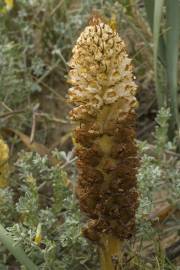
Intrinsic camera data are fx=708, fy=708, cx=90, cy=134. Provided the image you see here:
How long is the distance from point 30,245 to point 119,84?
Result: 0.49 m

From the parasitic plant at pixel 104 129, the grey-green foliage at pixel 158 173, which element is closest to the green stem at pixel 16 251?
the parasitic plant at pixel 104 129

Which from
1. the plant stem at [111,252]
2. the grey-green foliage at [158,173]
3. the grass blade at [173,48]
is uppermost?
the grass blade at [173,48]

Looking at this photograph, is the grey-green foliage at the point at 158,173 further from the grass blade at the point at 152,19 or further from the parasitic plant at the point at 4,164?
the parasitic plant at the point at 4,164

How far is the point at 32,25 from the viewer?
2.82 m

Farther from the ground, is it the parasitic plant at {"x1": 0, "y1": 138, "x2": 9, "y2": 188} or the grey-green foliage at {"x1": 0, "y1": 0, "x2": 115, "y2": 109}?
the grey-green foliage at {"x1": 0, "y1": 0, "x2": 115, "y2": 109}

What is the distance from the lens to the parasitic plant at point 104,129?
1367mm

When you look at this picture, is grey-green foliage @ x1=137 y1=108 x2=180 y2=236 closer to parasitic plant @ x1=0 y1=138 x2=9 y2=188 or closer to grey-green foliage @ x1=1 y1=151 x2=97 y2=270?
grey-green foliage @ x1=1 y1=151 x2=97 y2=270

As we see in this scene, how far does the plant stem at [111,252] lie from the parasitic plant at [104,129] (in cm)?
1

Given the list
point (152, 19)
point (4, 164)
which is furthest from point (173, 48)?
point (4, 164)

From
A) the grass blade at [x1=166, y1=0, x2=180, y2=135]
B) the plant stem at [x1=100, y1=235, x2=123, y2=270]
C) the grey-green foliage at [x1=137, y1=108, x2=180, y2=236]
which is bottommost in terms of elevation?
the plant stem at [x1=100, y1=235, x2=123, y2=270]

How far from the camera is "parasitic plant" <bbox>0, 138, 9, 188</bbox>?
1.94 meters

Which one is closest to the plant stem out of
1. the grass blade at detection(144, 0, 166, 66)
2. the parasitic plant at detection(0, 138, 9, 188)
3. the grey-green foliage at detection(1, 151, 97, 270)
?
the grey-green foliage at detection(1, 151, 97, 270)

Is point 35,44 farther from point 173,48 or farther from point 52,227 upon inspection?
point 52,227

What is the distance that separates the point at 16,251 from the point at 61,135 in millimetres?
1090
